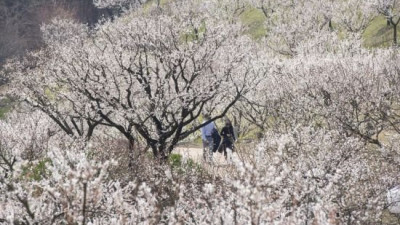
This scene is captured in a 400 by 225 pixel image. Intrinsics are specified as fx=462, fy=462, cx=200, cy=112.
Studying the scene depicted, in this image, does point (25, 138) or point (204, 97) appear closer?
point (204, 97)

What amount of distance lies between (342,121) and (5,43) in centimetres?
5430

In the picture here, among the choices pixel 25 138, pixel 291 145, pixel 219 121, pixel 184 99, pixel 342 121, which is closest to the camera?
pixel 291 145

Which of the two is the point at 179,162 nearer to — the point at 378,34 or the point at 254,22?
the point at 378,34

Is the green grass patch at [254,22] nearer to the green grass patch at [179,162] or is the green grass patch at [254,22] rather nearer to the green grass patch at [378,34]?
the green grass patch at [378,34]

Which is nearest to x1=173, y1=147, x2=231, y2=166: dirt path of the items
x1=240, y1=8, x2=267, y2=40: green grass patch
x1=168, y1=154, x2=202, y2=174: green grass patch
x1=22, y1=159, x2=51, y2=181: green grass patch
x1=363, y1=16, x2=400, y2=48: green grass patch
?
x1=168, y1=154, x2=202, y2=174: green grass patch

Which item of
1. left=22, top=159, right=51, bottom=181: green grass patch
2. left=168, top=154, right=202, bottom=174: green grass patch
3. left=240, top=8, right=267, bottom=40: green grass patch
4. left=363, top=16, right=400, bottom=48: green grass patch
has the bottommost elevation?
left=22, top=159, right=51, bottom=181: green grass patch

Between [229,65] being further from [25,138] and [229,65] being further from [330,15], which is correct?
[330,15]

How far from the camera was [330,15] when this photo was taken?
145 ft

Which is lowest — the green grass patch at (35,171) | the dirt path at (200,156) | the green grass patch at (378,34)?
the green grass patch at (35,171)

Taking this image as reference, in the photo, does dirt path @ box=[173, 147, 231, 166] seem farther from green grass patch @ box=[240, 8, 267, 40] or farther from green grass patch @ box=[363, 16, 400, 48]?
green grass patch @ box=[240, 8, 267, 40]

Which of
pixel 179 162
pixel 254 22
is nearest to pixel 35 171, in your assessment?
pixel 179 162

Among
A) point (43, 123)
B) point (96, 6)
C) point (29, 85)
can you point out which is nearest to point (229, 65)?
point (29, 85)

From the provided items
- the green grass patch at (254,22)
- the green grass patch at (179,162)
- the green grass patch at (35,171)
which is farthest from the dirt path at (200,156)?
the green grass patch at (254,22)

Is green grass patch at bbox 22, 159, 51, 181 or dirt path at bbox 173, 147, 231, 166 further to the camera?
dirt path at bbox 173, 147, 231, 166
